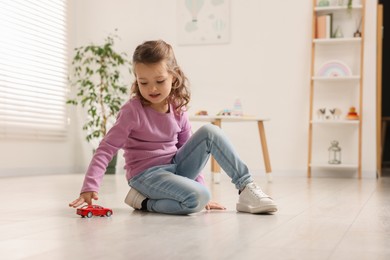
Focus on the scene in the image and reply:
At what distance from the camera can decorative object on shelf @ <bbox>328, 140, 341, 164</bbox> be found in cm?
509

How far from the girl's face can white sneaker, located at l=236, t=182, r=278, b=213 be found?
1.41ft

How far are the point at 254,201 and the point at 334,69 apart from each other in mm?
3387

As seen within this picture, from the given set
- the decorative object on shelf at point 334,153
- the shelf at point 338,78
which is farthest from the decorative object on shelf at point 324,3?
the decorative object on shelf at point 334,153

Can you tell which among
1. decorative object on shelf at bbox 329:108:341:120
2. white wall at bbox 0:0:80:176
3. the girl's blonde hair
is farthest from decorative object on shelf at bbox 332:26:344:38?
the girl's blonde hair

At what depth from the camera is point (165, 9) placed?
18.8 feet

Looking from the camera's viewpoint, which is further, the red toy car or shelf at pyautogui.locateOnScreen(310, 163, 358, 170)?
shelf at pyautogui.locateOnScreen(310, 163, 358, 170)

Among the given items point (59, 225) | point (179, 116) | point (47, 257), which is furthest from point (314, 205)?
point (47, 257)

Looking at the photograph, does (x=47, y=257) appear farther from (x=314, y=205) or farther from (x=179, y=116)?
(x=314, y=205)

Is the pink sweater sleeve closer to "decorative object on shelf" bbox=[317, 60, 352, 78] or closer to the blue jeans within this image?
the blue jeans

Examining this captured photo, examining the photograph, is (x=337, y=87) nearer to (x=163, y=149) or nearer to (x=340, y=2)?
(x=340, y=2)

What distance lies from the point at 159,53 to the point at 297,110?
3.48 m

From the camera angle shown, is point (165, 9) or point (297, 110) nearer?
point (297, 110)

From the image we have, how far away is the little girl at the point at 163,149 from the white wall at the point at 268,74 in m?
3.27

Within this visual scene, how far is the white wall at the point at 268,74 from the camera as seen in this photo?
5.29 metres
